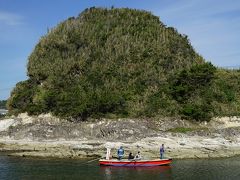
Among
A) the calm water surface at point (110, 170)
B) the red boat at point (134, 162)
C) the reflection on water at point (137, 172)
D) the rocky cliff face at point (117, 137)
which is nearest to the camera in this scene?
the calm water surface at point (110, 170)

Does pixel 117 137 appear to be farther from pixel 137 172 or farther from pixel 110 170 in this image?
pixel 137 172

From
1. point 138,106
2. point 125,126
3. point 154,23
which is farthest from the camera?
point 154,23


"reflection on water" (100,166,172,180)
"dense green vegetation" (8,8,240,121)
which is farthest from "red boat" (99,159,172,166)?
"dense green vegetation" (8,8,240,121)

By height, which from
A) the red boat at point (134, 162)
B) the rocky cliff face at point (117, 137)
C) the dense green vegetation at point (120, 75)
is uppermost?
the dense green vegetation at point (120, 75)

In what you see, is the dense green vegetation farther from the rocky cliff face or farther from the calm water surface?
the calm water surface

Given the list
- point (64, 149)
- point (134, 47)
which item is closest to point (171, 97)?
point (134, 47)

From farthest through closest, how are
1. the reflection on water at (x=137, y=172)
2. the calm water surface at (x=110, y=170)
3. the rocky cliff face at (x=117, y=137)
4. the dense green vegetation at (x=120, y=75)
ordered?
the dense green vegetation at (x=120, y=75) → the rocky cliff face at (x=117, y=137) → the reflection on water at (x=137, y=172) → the calm water surface at (x=110, y=170)

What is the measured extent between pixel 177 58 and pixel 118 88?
15500 mm

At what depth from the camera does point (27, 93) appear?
7612 centimetres

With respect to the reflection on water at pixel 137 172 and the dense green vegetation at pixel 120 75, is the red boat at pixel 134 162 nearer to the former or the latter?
the reflection on water at pixel 137 172

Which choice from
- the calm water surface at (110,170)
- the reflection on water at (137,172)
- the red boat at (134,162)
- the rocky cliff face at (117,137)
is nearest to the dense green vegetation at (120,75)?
the rocky cliff face at (117,137)

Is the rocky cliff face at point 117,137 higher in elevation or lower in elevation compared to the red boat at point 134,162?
higher

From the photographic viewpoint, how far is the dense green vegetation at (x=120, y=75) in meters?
68.9

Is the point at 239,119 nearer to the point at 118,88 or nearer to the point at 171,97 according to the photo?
the point at 171,97
